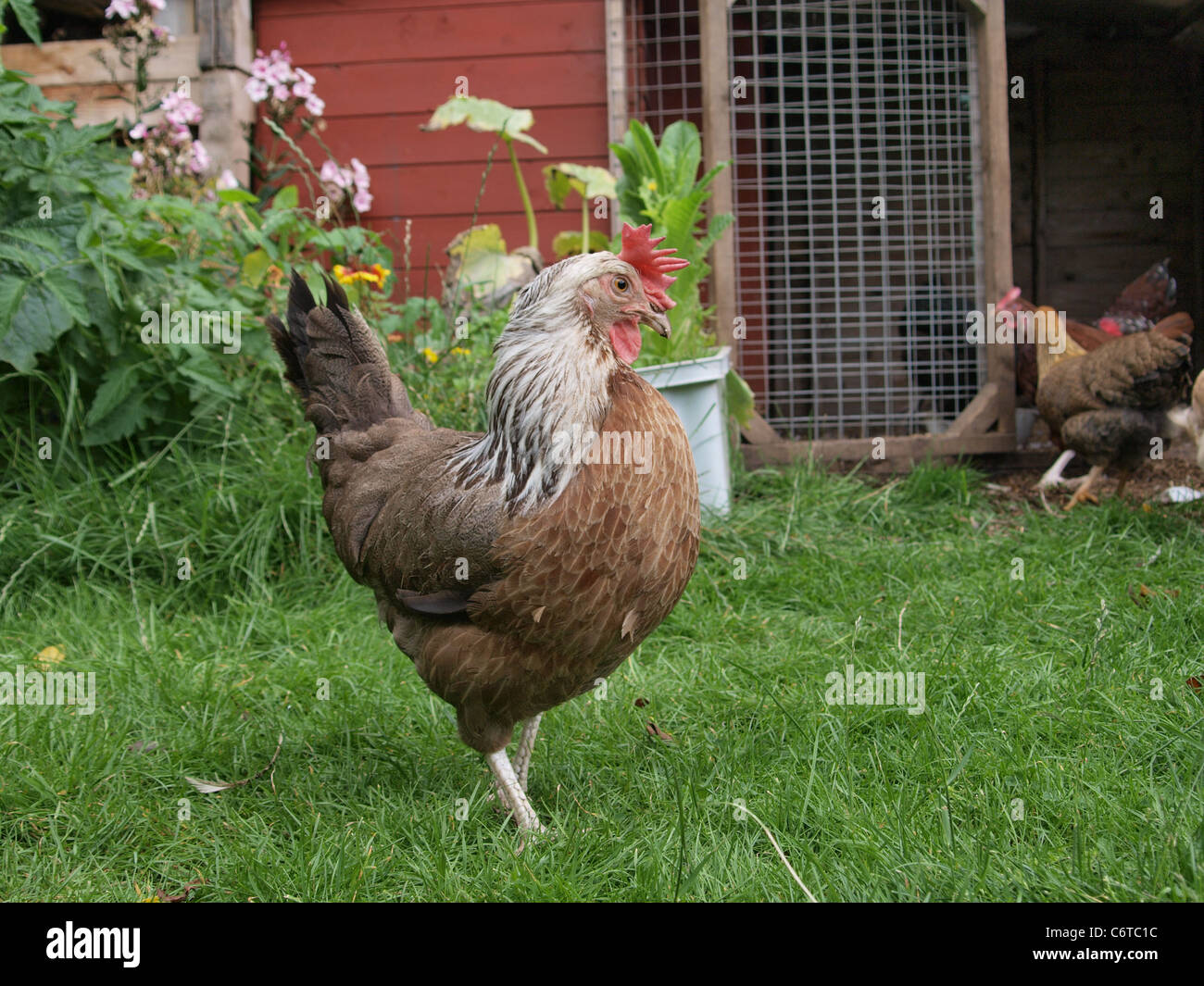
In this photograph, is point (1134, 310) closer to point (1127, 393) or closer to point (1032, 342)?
point (1032, 342)

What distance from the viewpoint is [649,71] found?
21.5 ft

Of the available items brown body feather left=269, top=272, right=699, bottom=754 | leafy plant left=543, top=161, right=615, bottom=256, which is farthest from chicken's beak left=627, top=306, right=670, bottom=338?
leafy plant left=543, top=161, right=615, bottom=256

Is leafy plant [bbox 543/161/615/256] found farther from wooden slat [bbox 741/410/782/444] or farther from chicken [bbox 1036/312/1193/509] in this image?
chicken [bbox 1036/312/1193/509]

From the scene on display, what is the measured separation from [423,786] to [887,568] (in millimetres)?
1959

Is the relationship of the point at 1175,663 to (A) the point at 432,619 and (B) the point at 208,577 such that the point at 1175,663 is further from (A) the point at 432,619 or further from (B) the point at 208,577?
(B) the point at 208,577

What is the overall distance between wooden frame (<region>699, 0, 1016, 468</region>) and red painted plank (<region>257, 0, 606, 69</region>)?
3.53ft

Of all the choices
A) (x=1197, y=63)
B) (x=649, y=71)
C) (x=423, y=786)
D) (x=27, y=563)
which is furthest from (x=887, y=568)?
(x=1197, y=63)

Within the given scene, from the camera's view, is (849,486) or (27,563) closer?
(27,563)

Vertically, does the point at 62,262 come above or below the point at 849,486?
above

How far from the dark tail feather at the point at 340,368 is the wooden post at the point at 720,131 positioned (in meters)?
2.52

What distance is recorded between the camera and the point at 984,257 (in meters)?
5.01

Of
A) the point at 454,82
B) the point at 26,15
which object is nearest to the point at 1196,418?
the point at 454,82

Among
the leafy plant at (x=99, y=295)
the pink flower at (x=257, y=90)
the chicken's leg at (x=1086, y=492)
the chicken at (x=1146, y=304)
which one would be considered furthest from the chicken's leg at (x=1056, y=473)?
the pink flower at (x=257, y=90)

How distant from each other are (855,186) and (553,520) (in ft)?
13.6
